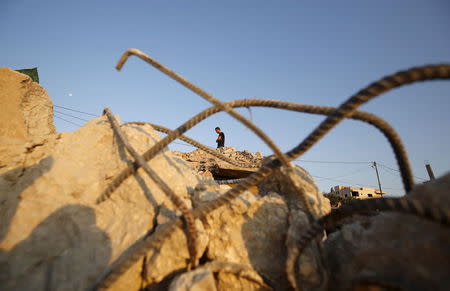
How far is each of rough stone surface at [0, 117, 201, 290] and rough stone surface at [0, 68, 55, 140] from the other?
71cm

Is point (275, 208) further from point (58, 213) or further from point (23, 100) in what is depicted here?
point (23, 100)

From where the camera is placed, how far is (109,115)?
7.81 feet

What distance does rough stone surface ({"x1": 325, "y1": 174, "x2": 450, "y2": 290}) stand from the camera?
2.84 feet

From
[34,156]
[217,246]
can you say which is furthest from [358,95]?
[34,156]

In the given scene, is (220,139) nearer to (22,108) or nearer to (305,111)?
(22,108)

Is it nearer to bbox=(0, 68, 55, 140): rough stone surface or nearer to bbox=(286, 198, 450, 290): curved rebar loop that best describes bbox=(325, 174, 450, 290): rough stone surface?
bbox=(286, 198, 450, 290): curved rebar loop

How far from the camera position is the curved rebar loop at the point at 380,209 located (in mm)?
823

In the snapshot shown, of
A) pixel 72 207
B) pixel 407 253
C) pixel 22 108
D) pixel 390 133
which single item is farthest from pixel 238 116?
pixel 22 108

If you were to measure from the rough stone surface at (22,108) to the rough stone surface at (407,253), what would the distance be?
3.65m

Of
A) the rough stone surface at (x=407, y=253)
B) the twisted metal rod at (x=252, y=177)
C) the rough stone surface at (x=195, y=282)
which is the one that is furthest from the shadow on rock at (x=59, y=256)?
the rough stone surface at (x=407, y=253)

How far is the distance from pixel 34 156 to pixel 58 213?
2.65 feet

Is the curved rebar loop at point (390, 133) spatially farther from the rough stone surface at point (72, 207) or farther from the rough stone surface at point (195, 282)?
the rough stone surface at point (72, 207)

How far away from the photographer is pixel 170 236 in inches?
58.1

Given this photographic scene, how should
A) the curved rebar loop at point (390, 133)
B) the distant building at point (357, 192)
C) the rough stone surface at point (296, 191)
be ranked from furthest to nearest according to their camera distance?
1. the distant building at point (357, 192)
2. the rough stone surface at point (296, 191)
3. the curved rebar loop at point (390, 133)
